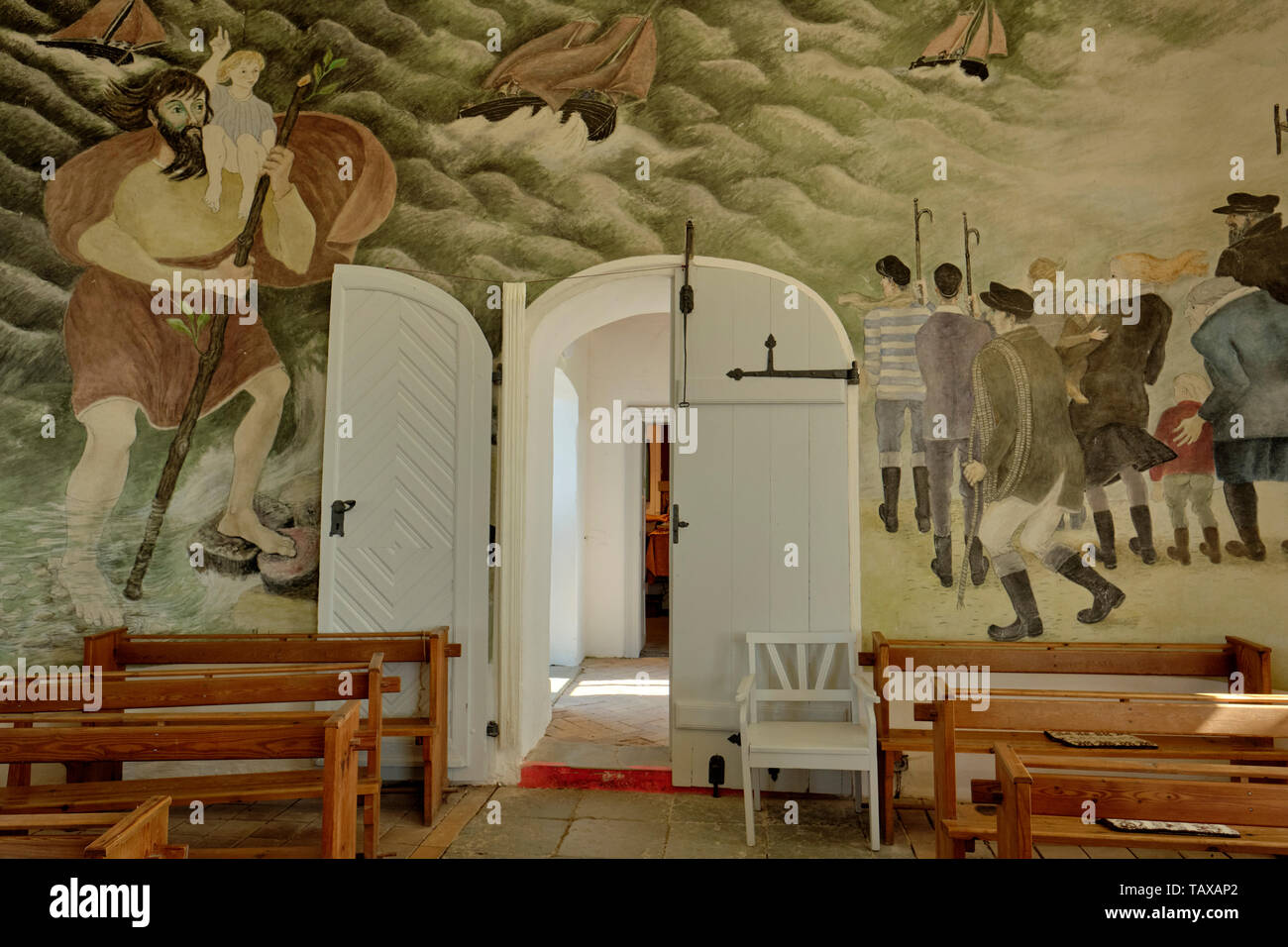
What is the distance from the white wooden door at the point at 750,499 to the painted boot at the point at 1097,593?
3.67 feet

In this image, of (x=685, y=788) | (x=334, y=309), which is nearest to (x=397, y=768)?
(x=685, y=788)

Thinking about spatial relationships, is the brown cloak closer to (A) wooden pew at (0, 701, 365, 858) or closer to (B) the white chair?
(A) wooden pew at (0, 701, 365, 858)

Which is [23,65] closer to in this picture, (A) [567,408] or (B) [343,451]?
(B) [343,451]

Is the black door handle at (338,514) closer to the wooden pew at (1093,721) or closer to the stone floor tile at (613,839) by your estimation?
the stone floor tile at (613,839)

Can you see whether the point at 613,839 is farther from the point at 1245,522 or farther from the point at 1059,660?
the point at 1245,522

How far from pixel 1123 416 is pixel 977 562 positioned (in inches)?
40.7

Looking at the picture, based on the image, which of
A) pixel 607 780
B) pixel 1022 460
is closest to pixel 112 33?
pixel 607 780

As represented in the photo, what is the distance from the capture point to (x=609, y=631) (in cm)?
873

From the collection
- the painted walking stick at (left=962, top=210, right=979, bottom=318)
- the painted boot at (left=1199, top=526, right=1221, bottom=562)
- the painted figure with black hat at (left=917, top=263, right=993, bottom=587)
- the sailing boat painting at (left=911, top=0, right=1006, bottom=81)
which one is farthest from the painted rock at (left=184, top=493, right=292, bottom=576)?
the painted boot at (left=1199, top=526, right=1221, bottom=562)

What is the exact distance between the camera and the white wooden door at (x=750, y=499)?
4879 mm

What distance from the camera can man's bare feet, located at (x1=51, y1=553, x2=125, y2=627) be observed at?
5039mm

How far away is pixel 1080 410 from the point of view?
15.4 feet
